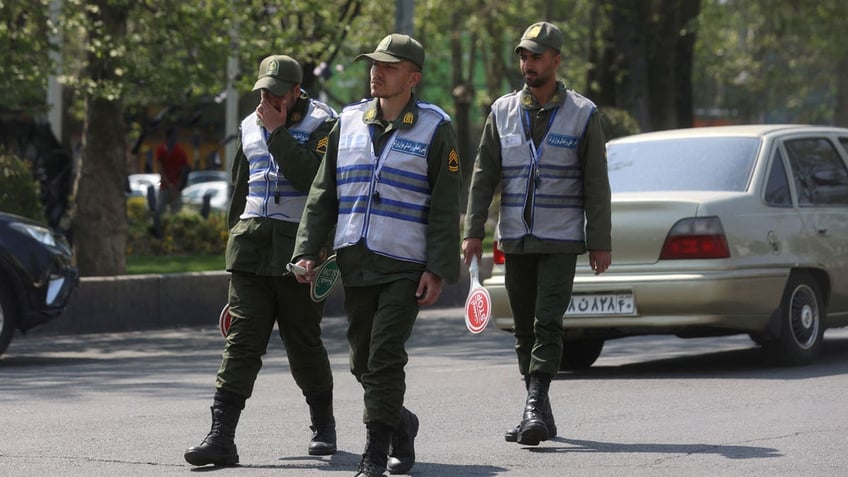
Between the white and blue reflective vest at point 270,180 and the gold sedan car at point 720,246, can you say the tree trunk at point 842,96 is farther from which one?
the white and blue reflective vest at point 270,180

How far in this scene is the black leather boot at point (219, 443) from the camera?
20.4 feet

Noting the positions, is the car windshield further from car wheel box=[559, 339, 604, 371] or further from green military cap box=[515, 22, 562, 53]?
green military cap box=[515, 22, 562, 53]

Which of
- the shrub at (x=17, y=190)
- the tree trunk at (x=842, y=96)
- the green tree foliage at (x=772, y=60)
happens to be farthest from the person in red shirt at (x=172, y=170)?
the tree trunk at (x=842, y=96)

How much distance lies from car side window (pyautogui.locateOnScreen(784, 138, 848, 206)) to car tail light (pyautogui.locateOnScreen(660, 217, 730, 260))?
1001 millimetres

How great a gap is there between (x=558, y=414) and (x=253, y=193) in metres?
2.21

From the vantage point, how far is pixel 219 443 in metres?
6.25

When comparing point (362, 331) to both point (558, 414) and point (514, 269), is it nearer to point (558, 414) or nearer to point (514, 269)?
point (514, 269)

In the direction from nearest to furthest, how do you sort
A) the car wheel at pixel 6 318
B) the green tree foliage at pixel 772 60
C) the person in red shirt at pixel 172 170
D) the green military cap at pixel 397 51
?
the green military cap at pixel 397 51 < the car wheel at pixel 6 318 < the person in red shirt at pixel 172 170 < the green tree foliage at pixel 772 60

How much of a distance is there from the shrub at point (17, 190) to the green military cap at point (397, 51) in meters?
10.5

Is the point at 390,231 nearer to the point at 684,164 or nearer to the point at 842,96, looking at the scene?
the point at 684,164

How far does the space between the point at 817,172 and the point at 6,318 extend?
5.49 metres

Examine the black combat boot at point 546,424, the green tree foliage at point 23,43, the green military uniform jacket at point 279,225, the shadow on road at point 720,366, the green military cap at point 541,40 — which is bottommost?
the shadow on road at point 720,366

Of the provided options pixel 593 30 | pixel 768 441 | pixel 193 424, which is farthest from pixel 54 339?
pixel 593 30

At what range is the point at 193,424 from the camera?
768 centimetres
